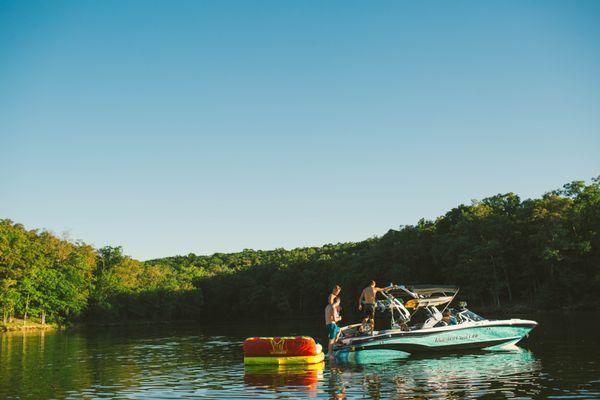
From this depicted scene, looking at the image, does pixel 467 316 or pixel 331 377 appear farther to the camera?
pixel 467 316

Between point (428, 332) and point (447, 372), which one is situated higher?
point (428, 332)

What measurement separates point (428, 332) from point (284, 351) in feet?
21.3

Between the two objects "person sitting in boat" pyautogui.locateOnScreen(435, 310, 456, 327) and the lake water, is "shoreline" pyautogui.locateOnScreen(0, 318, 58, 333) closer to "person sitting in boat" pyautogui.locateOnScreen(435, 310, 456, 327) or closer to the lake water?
the lake water

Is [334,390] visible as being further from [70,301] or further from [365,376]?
[70,301]

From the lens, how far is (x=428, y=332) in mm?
21984

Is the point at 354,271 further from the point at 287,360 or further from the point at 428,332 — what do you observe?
the point at 287,360

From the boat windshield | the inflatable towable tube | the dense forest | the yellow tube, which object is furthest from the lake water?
the dense forest

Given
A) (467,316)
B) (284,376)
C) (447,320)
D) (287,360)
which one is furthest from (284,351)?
(467,316)

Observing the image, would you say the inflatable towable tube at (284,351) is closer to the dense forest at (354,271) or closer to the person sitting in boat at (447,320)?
the person sitting in boat at (447,320)

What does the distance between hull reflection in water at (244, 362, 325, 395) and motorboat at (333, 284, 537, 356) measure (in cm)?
265

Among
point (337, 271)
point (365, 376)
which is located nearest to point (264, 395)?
point (365, 376)

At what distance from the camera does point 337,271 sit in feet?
317

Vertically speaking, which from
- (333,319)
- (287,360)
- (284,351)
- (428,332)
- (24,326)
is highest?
(333,319)

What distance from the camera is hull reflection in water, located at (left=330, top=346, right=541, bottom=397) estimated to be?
14.3m
